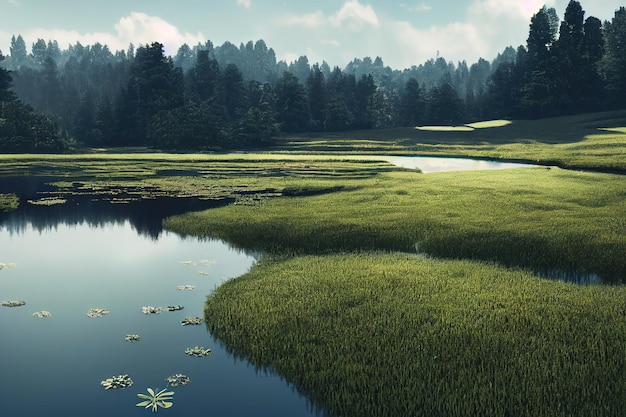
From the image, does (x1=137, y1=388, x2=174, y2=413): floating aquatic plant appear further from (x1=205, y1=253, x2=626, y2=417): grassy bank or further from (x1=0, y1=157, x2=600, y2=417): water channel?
(x1=205, y1=253, x2=626, y2=417): grassy bank

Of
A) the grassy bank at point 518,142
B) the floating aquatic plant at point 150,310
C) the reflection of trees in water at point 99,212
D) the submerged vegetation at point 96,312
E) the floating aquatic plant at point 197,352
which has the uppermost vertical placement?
the grassy bank at point 518,142

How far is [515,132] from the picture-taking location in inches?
4641

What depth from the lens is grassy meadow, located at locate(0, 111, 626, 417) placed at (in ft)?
41.9

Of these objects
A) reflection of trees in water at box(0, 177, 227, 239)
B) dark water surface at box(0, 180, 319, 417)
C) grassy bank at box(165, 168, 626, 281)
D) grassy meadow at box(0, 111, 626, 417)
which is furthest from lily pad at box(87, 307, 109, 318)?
reflection of trees in water at box(0, 177, 227, 239)

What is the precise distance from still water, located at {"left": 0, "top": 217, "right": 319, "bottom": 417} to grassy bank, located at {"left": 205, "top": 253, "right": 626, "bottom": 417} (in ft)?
3.19

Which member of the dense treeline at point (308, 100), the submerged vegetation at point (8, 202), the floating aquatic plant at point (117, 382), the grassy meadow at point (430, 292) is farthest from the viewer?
the dense treeline at point (308, 100)

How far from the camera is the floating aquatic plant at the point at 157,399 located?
42.0 feet

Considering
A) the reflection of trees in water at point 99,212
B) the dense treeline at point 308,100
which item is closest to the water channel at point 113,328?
the reflection of trees in water at point 99,212

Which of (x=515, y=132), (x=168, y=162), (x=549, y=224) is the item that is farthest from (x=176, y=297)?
(x=515, y=132)

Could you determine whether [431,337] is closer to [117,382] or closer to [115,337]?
[117,382]

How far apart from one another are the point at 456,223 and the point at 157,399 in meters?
20.5

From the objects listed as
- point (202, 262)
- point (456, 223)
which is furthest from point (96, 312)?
point (456, 223)

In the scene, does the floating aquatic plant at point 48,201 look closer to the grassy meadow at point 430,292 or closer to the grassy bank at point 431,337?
the grassy meadow at point 430,292

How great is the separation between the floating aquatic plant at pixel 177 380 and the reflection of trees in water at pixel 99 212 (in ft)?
60.2
